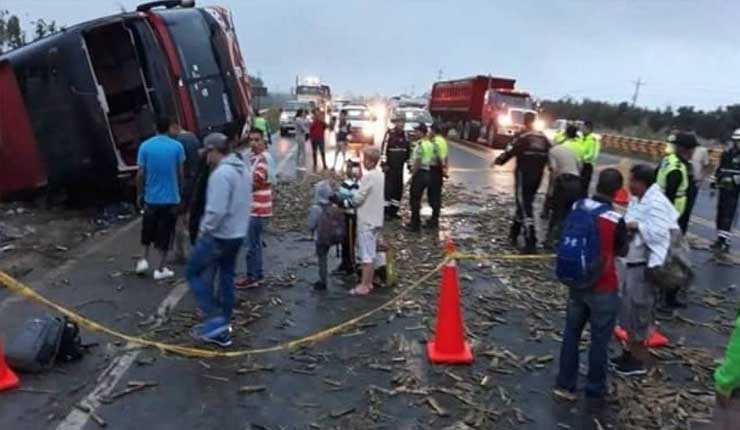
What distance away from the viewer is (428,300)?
804cm

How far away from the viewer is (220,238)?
246 inches

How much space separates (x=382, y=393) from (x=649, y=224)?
2524mm

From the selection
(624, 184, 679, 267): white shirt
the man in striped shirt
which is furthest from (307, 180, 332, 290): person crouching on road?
(624, 184, 679, 267): white shirt

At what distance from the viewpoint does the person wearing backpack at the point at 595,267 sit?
16.8ft

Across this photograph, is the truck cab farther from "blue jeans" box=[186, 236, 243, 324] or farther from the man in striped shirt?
"blue jeans" box=[186, 236, 243, 324]

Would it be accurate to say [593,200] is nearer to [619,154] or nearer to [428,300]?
[428,300]

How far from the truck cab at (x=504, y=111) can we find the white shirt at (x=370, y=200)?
2585 centimetres

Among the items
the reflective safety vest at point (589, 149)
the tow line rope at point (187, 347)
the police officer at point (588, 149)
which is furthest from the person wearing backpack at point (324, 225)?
the reflective safety vest at point (589, 149)

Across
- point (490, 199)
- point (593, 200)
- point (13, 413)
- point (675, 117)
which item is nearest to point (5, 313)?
point (13, 413)

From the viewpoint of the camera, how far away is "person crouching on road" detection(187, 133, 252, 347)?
6.15 metres

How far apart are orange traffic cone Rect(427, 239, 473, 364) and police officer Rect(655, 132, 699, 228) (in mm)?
3200

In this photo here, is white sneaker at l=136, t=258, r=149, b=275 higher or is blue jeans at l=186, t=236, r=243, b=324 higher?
blue jeans at l=186, t=236, r=243, b=324

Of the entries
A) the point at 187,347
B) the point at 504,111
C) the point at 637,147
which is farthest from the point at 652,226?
the point at 637,147

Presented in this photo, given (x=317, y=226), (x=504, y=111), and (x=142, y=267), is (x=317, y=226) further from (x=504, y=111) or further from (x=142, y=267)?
(x=504, y=111)
